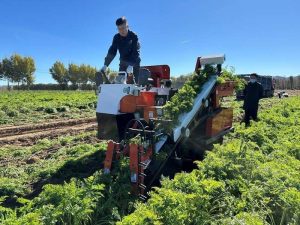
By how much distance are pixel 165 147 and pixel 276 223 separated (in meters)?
2.42

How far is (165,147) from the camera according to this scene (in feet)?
20.2

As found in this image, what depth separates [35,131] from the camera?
1321 centimetres

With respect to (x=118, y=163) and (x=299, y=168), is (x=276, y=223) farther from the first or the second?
(x=118, y=163)

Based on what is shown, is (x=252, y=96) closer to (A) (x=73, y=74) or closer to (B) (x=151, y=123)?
(B) (x=151, y=123)

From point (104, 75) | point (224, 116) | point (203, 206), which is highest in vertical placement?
point (104, 75)

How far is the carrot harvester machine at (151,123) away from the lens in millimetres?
5660

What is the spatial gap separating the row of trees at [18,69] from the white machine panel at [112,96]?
71.2m

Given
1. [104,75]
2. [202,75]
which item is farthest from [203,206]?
[202,75]

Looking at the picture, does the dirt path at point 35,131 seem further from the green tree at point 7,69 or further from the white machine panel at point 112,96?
the green tree at point 7,69

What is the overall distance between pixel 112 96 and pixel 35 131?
7.91 meters

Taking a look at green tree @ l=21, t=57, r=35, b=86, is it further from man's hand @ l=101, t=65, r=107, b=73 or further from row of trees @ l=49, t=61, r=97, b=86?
man's hand @ l=101, t=65, r=107, b=73

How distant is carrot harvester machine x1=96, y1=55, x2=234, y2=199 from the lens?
18.6 feet

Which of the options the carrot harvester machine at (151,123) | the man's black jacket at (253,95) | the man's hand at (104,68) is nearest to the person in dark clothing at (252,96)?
the man's black jacket at (253,95)

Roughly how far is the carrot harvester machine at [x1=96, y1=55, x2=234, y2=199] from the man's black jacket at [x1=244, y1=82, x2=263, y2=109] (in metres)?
3.76
